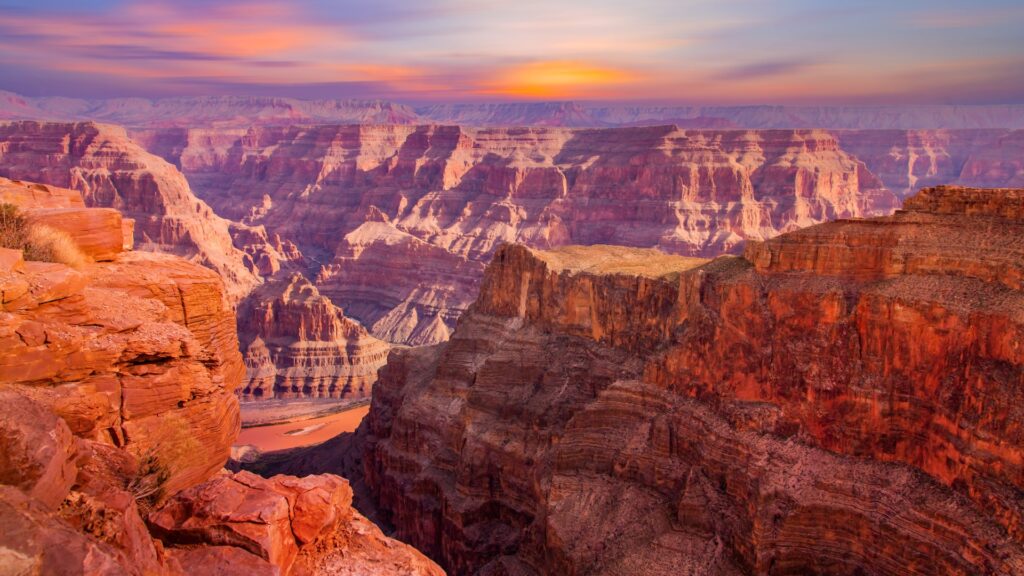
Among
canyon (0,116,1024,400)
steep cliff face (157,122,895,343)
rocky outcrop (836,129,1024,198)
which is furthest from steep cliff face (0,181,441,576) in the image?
rocky outcrop (836,129,1024,198)

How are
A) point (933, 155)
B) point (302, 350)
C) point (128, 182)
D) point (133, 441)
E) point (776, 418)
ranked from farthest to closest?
point (933, 155)
point (128, 182)
point (302, 350)
point (776, 418)
point (133, 441)

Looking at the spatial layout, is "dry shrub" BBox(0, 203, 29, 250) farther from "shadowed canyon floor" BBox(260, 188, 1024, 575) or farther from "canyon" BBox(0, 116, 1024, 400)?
"canyon" BBox(0, 116, 1024, 400)

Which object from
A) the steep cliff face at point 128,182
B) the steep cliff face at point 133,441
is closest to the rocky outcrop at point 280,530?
the steep cliff face at point 133,441

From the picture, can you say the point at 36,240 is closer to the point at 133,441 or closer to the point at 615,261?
the point at 133,441

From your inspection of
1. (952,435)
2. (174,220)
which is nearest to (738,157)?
(174,220)

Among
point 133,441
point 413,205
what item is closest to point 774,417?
point 133,441

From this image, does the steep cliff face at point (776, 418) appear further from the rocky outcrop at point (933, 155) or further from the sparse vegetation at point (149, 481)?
the rocky outcrop at point (933, 155)

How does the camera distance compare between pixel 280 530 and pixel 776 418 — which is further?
pixel 776 418
